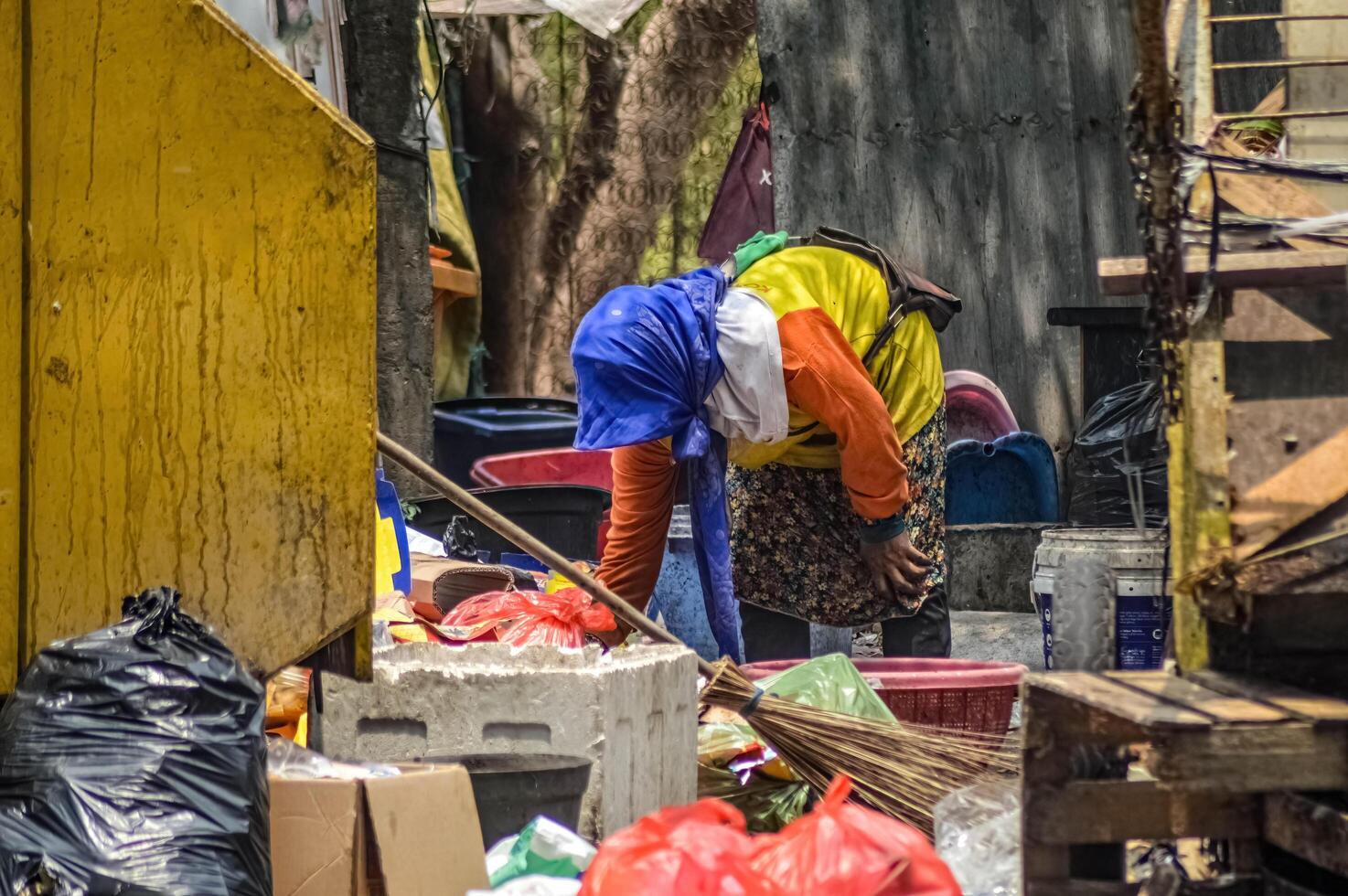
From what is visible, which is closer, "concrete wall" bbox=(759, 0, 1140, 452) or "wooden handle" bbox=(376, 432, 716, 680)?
"wooden handle" bbox=(376, 432, 716, 680)

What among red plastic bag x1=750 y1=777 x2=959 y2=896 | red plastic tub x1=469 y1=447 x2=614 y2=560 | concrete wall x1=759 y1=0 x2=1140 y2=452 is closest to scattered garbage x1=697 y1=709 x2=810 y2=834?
red plastic bag x1=750 y1=777 x2=959 y2=896

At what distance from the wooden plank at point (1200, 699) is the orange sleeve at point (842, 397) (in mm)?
1840

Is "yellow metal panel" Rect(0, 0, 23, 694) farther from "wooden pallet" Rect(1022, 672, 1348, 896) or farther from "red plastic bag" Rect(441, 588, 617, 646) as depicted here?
"wooden pallet" Rect(1022, 672, 1348, 896)

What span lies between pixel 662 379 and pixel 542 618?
2.36 ft

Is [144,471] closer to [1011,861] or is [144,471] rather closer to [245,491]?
[245,491]

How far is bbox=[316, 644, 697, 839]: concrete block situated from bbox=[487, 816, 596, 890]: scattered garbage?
0.32 meters

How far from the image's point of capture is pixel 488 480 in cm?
732

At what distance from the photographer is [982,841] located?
3125mm

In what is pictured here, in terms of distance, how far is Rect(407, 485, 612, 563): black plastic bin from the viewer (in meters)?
6.21

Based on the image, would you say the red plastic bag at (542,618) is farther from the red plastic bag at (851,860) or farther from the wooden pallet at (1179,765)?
the wooden pallet at (1179,765)

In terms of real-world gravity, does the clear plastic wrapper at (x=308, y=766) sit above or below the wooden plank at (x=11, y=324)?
below

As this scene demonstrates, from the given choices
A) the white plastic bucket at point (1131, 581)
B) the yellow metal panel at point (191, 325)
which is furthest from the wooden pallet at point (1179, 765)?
the white plastic bucket at point (1131, 581)

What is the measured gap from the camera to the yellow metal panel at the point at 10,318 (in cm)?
275

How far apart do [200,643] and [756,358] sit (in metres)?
2.04
